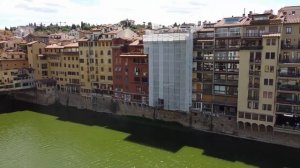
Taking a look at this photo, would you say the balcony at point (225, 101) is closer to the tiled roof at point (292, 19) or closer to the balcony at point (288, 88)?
the balcony at point (288, 88)

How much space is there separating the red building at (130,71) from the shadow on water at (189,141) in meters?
5.67

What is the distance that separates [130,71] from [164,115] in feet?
43.8

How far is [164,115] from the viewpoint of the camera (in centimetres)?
6669

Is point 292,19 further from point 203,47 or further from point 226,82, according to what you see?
point 203,47

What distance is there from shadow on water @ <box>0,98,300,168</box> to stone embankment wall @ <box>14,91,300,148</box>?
1192mm

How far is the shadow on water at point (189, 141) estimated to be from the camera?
4828 centimetres

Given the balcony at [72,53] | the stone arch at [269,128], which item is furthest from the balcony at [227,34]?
the balcony at [72,53]

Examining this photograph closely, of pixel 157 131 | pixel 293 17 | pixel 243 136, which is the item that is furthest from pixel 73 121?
pixel 293 17

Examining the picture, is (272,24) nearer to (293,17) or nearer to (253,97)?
(293,17)

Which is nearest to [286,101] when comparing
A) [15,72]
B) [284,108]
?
[284,108]

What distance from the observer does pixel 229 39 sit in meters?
55.7

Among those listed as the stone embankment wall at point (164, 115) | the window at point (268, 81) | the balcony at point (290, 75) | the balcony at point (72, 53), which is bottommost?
the stone embankment wall at point (164, 115)

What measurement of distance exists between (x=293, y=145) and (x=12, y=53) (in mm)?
78435

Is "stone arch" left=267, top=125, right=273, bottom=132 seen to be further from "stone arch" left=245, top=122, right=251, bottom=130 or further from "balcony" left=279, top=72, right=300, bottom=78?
"balcony" left=279, top=72, right=300, bottom=78
